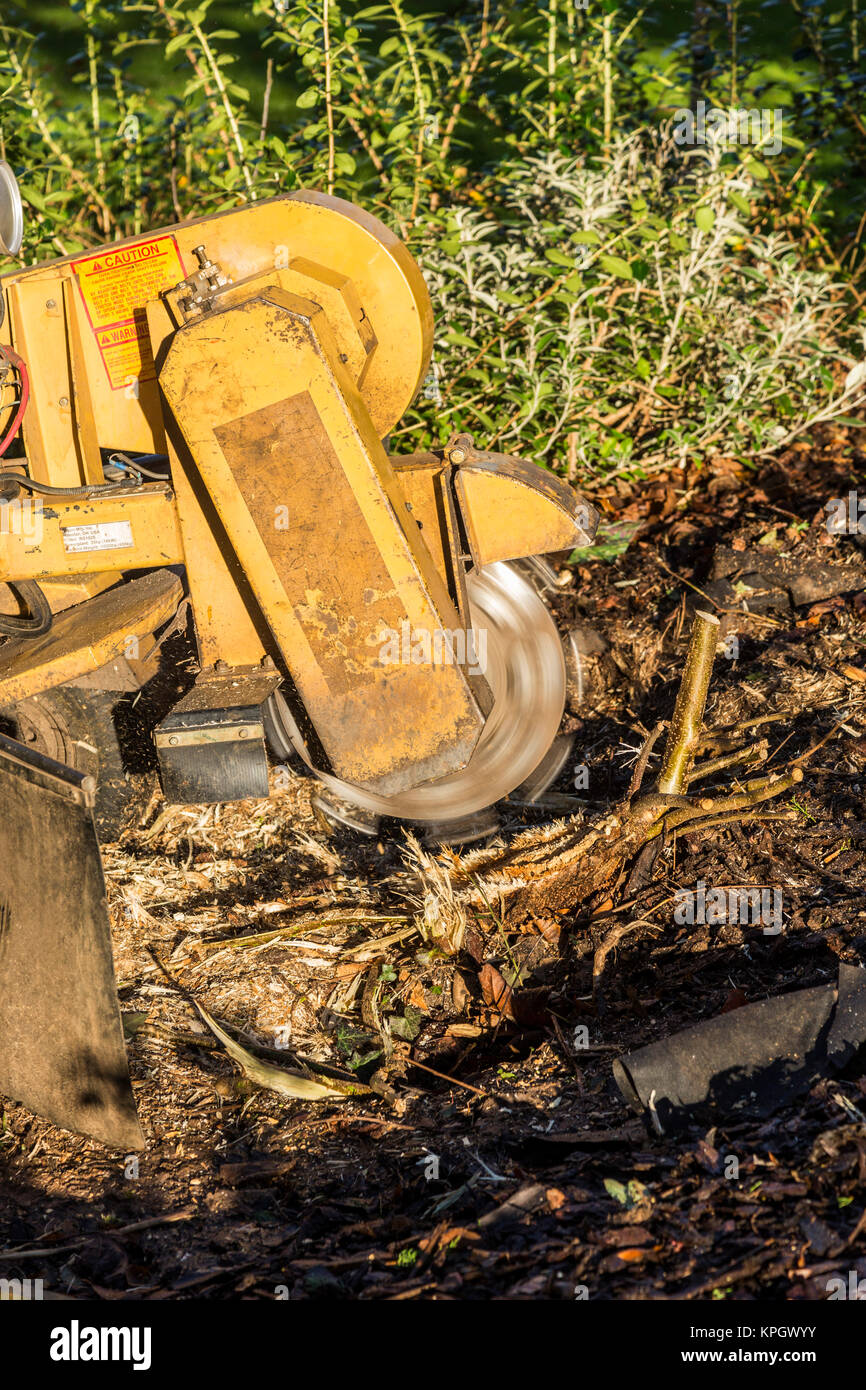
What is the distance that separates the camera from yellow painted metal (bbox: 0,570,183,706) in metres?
3.28

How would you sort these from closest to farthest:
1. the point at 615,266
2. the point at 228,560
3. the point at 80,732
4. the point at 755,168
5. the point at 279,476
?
the point at 279,476 < the point at 228,560 < the point at 80,732 < the point at 615,266 < the point at 755,168

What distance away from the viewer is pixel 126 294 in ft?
11.3

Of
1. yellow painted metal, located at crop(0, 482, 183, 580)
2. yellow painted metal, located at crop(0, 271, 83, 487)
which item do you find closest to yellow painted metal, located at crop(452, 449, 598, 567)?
yellow painted metal, located at crop(0, 482, 183, 580)

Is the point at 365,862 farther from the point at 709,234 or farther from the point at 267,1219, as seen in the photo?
the point at 709,234

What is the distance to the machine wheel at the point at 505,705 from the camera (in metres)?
3.84

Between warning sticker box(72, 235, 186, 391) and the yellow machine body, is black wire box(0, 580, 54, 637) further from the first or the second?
warning sticker box(72, 235, 186, 391)

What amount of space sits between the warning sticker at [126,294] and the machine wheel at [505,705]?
131cm

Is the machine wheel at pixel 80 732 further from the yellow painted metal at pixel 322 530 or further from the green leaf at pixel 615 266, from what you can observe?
the green leaf at pixel 615 266

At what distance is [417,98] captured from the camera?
5.29m

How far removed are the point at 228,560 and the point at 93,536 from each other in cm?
47

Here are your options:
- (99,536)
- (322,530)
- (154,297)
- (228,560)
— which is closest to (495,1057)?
(322,530)

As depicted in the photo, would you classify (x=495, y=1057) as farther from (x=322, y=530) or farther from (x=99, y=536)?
(x=99, y=536)

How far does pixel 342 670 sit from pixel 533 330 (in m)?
2.46

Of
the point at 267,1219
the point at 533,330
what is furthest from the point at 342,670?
the point at 533,330
